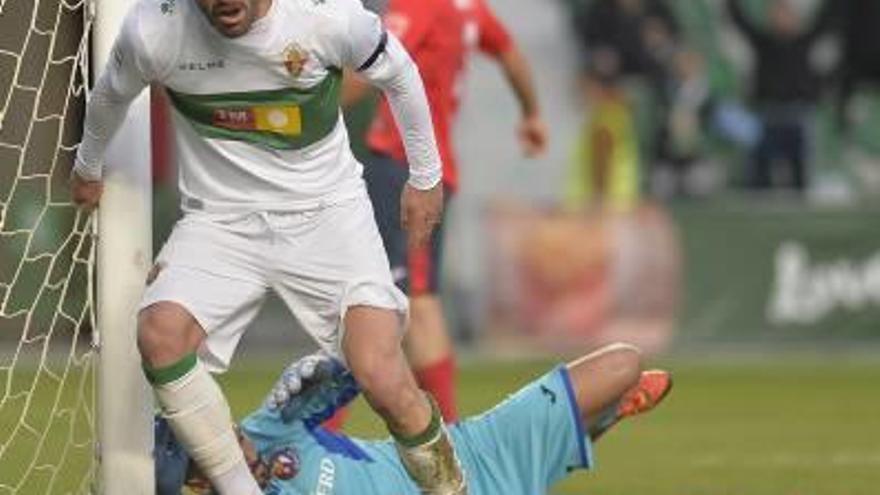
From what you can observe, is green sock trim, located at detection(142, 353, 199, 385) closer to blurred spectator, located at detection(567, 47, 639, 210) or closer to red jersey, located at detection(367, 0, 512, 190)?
red jersey, located at detection(367, 0, 512, 190)

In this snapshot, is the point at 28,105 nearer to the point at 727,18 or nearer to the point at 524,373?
the point at 524,373

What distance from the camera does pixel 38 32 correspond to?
824 centimetres

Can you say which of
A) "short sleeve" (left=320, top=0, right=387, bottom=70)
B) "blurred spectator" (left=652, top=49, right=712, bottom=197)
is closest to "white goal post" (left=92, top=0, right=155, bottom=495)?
"short sleeve" (left=320, top=0, right=387, bottom=70)

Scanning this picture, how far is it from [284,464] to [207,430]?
26 cm

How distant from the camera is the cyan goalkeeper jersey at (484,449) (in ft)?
25.4

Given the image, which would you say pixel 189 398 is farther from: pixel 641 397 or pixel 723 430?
pixel 723 430

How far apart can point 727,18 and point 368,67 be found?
14793mm

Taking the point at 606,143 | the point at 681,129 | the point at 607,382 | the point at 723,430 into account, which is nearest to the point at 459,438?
the point at 607,382

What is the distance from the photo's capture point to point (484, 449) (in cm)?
798

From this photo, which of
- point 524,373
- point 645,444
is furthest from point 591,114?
point 645,444

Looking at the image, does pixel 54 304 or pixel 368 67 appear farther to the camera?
pixel 54 304

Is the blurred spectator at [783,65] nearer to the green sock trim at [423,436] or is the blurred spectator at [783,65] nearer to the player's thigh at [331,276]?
the player's thigh at [331,276]

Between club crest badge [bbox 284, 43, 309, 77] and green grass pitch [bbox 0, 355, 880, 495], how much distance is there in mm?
1434

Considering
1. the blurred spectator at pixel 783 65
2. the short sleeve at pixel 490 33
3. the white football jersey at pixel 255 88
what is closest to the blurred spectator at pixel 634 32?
the blurred spectator at pixel 783 65
